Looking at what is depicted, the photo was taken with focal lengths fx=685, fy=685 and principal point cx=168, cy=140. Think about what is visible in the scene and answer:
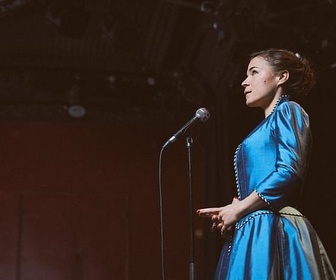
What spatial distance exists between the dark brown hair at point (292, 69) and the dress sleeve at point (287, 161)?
0.17 metres

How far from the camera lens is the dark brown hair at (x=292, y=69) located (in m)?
2.06

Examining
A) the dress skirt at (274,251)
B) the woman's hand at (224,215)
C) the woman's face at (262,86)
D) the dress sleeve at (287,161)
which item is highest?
the woman's face at (262,86)

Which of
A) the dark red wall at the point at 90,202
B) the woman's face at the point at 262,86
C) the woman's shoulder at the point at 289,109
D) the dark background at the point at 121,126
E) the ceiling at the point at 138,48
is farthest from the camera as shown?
the dark red wall at the point at 90,202

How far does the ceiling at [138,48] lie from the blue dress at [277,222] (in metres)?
3.34

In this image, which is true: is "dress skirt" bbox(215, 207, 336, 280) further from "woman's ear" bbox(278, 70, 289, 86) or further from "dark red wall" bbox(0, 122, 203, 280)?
"dark red wall" bbox(0, 122, 203, 280)

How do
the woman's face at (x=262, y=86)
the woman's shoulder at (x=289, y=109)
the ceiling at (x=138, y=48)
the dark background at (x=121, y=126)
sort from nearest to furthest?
1. the woman's shoulder at (x=289, y=109)
2. the woman's face at (x=262, y=86)
3. the ceiling at (x=138, y=48)
4. the dark background at (x=121, y=126)

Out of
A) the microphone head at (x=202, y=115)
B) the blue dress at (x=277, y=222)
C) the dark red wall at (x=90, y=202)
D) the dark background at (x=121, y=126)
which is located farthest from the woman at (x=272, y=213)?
the dark red wall at (x=90, y=202)

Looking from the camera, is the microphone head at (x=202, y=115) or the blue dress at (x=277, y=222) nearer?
the blue dress at (x=277, y=222)

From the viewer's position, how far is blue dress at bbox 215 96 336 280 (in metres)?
1.81

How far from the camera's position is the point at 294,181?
1835 millimetres

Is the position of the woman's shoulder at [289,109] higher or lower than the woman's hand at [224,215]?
higher

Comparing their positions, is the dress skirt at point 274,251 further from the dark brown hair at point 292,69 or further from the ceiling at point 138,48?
the ceiling at point 138,48

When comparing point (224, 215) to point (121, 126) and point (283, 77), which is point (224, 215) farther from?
point (121, 126)

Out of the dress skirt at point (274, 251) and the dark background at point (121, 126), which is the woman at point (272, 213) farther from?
the dark background at point (121, 126)
